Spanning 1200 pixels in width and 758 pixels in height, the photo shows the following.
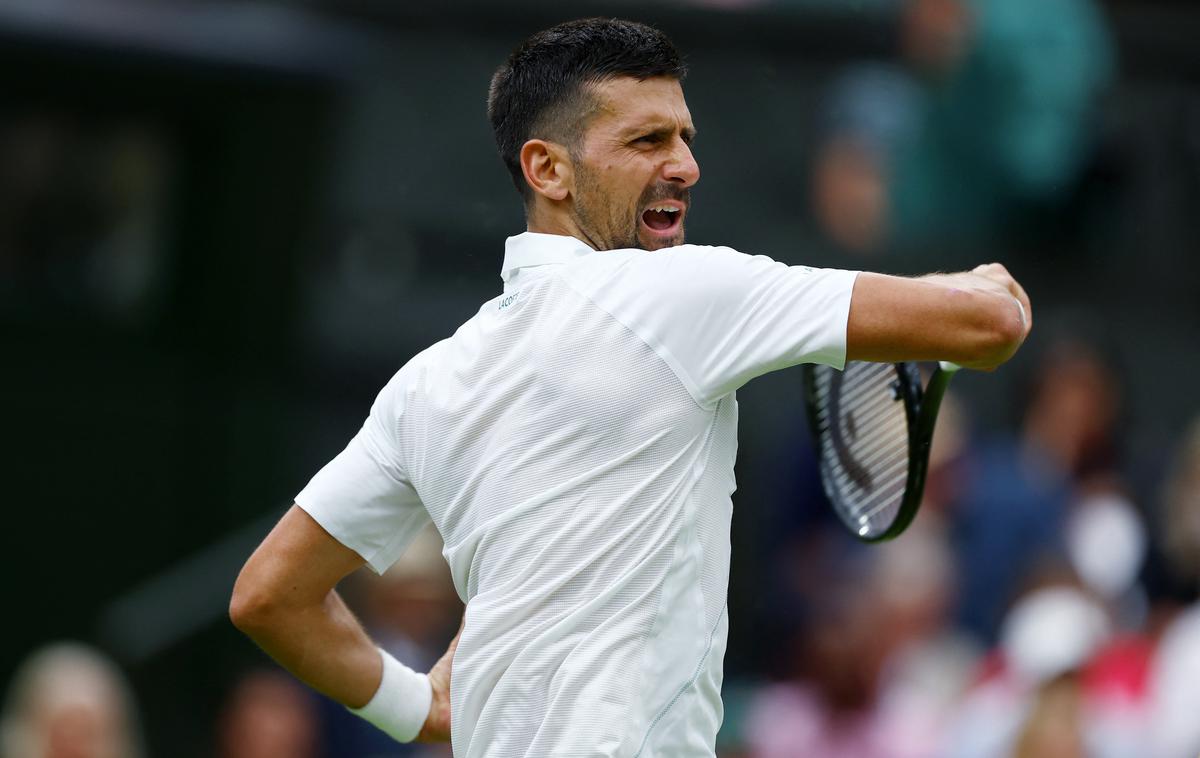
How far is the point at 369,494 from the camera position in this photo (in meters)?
3.00

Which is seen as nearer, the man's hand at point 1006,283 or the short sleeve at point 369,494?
the man's hand at point 1006,283

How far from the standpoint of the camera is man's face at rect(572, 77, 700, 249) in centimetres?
284

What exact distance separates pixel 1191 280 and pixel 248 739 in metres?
4.07

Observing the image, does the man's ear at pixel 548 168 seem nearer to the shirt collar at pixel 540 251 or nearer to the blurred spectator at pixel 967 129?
the shirt collar at pixel 540 251

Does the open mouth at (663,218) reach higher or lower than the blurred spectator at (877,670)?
higher

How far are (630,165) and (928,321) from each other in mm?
513

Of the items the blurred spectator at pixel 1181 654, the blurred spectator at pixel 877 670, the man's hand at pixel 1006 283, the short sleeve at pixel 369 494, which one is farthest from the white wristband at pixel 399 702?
the blurred spectator at pixel 877 670

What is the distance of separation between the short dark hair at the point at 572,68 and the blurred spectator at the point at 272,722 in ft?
12.7

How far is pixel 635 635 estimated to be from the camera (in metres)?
2.64

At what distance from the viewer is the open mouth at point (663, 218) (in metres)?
2.88

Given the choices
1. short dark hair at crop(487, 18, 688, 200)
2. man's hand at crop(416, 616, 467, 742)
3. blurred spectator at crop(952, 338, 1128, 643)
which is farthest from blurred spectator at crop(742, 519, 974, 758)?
short dark hair at crop(487, 18, 688, 200)

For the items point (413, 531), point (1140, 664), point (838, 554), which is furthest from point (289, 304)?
point (413, 531)

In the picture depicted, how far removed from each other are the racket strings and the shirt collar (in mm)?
764

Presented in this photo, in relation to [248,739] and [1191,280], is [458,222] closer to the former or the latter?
[248,739]
